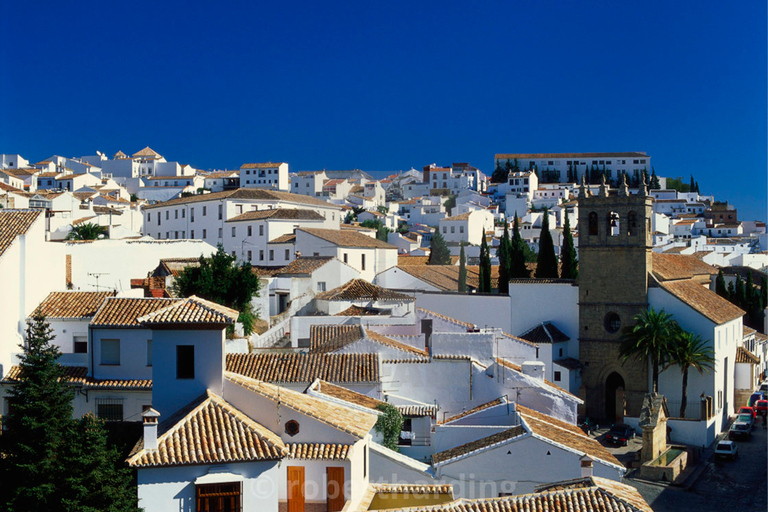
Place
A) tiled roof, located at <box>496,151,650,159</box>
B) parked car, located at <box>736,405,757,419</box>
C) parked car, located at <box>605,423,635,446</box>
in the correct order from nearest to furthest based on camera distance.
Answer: parked car, located at <box>605,423,635,446</box>
parked car, located at <box>736,405,757,419</box>
tiled roof, located at <box>496,151,650,159</box>

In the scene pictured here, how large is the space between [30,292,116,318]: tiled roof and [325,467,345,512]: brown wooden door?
1246 centimetres

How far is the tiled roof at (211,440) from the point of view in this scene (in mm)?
13086

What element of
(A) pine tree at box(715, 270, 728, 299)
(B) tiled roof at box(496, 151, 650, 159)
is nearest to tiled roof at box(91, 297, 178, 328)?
(A) pine tree at box(715, 270, 728, 299)

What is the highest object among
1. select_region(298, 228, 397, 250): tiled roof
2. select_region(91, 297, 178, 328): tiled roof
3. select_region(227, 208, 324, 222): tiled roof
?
select_region(227, 208, 324, 222): tiled roof


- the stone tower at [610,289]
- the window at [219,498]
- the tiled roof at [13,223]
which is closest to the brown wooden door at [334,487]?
the window at [219,498]

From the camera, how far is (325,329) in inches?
1074

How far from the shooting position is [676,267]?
4097 cm

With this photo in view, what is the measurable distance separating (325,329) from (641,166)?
10966cm

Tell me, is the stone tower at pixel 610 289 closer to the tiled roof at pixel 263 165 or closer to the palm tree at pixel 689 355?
the palm tree at pixel 689 355

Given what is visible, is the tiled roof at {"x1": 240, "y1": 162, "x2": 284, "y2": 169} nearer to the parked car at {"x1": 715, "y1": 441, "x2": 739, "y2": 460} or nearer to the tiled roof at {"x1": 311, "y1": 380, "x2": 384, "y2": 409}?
the parked car at {"x1": 715, "y1": 441, "x2": 739, "y2": 460}

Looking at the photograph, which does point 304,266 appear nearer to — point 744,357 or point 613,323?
point 613,323

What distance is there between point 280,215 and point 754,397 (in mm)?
28295

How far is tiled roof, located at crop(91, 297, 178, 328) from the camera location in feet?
70.5

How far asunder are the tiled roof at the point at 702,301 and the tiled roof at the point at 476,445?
1771cm
